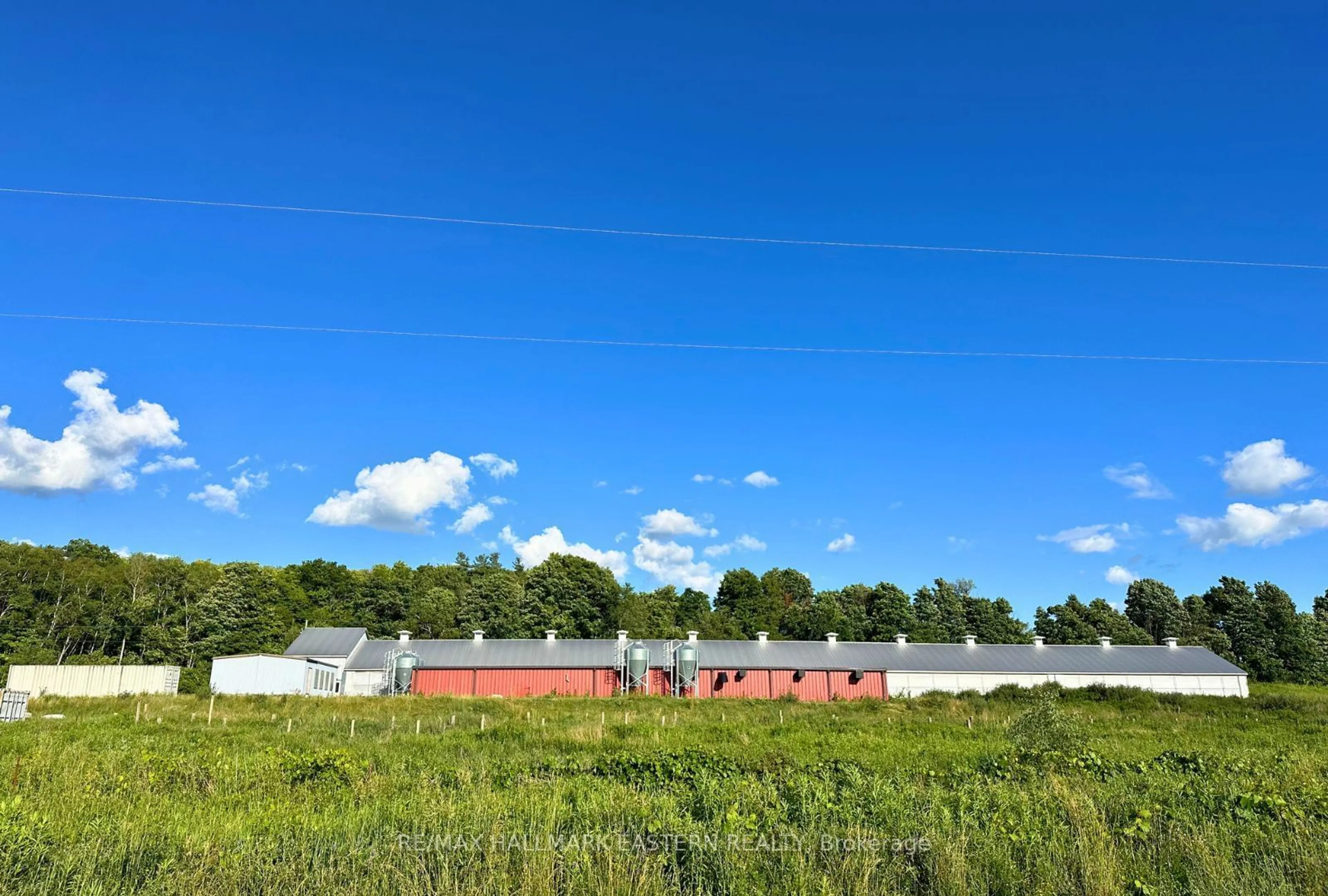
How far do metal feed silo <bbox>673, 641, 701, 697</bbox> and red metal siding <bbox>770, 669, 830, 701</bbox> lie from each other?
538 centimetres

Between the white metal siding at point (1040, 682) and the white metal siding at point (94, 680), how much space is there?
4854 centimetres

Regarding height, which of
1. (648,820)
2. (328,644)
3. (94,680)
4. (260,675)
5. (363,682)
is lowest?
(363,682)

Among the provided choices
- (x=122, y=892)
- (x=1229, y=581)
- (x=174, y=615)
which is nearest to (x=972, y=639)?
(x=1229, y=581)

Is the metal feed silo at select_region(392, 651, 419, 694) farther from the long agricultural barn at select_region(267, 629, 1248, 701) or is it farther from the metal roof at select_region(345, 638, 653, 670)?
the metal roof at select_region(345, 638, 653, 670)

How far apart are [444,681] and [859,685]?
95.1 feet

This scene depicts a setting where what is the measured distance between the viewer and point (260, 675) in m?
48.3

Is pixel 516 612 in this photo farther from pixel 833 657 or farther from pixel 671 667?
pixel 833 657

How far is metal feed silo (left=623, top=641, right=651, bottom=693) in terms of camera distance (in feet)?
175

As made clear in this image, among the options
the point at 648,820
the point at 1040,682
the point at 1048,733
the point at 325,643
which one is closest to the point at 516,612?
the point at 325,643

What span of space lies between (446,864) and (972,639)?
60.6 m

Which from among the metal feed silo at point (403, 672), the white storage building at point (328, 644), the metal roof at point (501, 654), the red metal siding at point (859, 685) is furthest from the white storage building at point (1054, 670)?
the white storage building at point (328, 644)

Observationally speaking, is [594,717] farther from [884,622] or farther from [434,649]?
[884,622]

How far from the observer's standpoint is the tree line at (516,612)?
75188 millimetres

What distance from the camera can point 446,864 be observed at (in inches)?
314
